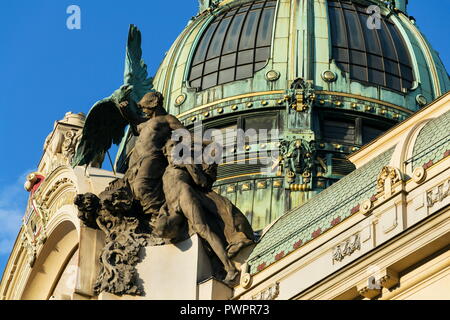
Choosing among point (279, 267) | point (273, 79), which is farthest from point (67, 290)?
point (273, 79)

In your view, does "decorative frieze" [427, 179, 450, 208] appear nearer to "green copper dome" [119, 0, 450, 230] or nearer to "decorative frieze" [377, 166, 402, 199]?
"decorative frieze" [377, 166, 402, 199]

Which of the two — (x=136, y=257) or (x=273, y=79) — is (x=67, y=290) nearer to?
(x=136, y=257)

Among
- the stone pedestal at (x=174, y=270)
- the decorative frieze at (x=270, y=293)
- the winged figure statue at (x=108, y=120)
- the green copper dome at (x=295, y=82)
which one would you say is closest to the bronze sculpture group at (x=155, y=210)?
the stone pedestal at (x=174, y=270)

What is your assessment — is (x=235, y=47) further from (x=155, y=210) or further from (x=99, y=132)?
(x=155, y=210)

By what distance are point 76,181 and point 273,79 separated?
10157 mm

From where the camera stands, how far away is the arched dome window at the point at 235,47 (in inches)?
1663

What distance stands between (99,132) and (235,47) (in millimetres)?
9585

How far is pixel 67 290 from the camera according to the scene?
33.3 metres

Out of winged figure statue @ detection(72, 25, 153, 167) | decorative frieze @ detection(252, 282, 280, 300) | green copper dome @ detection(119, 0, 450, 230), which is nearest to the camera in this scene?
decorative frieze @ detection(252, 282, 280, 300)

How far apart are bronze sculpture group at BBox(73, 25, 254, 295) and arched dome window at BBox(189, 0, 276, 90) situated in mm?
10398

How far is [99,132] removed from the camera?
111ft

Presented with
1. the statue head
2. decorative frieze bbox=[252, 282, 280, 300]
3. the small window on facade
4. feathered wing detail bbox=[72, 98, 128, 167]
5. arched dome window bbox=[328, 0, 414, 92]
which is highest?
arched dome window bbox=[328, 0, 414, 92]

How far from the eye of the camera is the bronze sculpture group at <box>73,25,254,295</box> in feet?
96.1

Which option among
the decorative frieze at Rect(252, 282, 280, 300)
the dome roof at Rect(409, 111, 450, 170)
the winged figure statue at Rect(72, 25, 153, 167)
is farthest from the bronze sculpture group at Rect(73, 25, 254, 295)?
the dome roof at Rect(409, 111, 450, 170)
